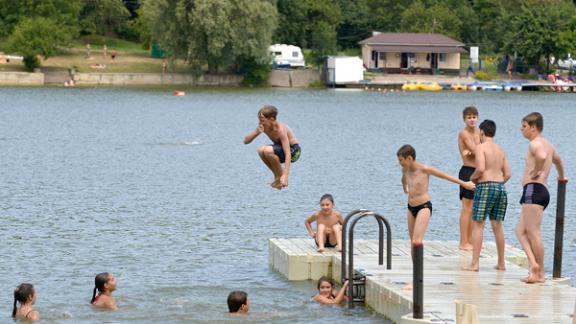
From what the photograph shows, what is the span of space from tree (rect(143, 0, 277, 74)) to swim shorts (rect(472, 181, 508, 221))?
75.2 meters

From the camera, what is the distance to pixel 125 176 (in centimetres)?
4406

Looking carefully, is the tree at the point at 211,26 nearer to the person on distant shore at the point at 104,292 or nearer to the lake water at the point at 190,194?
the lake water at the point at 190,194

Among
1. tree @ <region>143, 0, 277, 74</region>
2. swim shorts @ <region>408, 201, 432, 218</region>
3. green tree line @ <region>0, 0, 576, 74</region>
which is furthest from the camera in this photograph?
green tree line @ <region>0, 0, 576, 74</region>

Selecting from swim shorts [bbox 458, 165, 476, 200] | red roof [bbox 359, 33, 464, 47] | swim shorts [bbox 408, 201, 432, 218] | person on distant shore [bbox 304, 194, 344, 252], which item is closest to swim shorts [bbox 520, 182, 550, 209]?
swim shorts [bbox 408, 201, 432, 218]

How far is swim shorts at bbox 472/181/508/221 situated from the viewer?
1878 cm

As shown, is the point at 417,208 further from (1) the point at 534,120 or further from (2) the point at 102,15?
(2) the point at 102,15

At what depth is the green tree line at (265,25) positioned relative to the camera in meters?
95.0

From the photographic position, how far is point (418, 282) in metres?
16.5

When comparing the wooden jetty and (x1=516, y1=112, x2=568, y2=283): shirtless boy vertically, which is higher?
(x1=516, y1=112, x2=568, y2=283): shirtless boy

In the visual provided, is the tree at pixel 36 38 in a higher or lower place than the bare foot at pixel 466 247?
higher

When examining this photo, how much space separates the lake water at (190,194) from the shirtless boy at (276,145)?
236 centimetres

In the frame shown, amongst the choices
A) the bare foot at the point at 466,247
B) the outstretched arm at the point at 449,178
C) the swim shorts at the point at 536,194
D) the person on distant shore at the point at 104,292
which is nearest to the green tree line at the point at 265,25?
the bare foot at the point at 466,247

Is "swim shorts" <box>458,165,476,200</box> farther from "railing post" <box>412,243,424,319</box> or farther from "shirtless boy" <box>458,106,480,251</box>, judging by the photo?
"railing post" <box>412,243,424,319</box>

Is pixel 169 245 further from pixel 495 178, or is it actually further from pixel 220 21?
pixel 220 21
